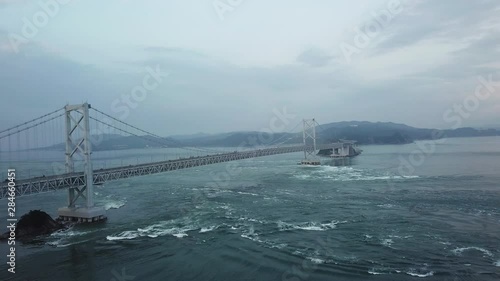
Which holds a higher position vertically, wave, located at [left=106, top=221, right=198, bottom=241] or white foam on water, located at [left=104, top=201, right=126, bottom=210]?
white foam on water, located at [left=104, top=201, right=126, bottom=210]

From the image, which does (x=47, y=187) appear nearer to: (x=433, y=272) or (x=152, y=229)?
(x=152, y=229)

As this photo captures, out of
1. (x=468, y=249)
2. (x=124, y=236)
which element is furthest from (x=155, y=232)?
(x=468, y=249)

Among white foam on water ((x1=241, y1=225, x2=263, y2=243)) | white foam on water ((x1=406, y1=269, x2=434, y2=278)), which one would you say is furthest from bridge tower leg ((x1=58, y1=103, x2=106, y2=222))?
white foam on water ((x1=406, y1=269, x2=434, y2=278))

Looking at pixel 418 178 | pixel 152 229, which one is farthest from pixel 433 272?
pixel 418 178

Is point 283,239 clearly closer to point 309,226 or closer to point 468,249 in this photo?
point 309,226

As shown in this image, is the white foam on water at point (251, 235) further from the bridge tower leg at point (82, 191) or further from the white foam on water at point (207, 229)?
the bridge tower leg at point (82, 191)

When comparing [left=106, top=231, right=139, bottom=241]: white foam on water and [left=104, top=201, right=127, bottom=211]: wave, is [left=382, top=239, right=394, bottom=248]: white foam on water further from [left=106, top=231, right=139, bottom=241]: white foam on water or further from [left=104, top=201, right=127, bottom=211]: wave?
[left=104, top=201, right=127, bottom=211]: wave
